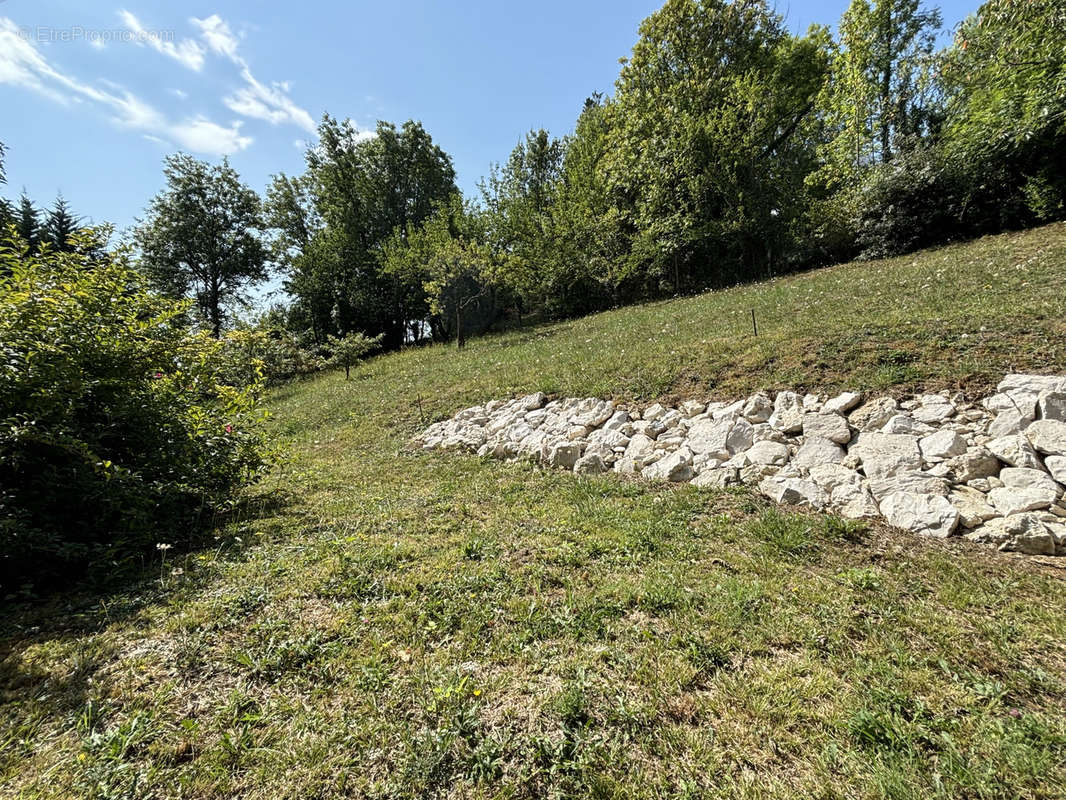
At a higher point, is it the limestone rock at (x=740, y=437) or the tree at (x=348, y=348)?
the tree at (x=348, y=348)

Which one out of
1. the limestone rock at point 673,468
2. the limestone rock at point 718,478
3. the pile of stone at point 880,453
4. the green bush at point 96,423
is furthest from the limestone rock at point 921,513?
the green bush at point 96,423

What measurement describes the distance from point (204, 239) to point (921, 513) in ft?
128

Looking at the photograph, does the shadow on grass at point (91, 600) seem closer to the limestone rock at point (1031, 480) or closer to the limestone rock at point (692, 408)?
the limestone rock at point (692, 408)

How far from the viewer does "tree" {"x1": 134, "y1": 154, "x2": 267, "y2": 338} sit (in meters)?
27.8

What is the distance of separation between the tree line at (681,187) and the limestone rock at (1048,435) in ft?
43.8

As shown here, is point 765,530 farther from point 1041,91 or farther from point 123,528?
point 1041,91

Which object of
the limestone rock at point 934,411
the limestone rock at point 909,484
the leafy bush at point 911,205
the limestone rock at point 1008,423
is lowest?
the limestone rock at point 909,484

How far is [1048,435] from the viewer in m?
3.94

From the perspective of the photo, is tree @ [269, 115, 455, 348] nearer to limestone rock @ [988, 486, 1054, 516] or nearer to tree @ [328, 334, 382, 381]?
tree @ [328, 334, 382, 381]

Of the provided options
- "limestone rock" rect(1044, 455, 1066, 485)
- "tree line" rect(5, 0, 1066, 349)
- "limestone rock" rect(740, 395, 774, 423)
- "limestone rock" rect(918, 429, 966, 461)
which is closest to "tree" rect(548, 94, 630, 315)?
"tree line" rect(5, 0, 1066, 349)

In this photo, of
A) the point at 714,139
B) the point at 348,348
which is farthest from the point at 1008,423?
the point at 714,139

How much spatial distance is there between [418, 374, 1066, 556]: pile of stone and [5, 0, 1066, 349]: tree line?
13.3m

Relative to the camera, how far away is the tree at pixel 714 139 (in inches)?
786

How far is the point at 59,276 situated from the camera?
424 cm
